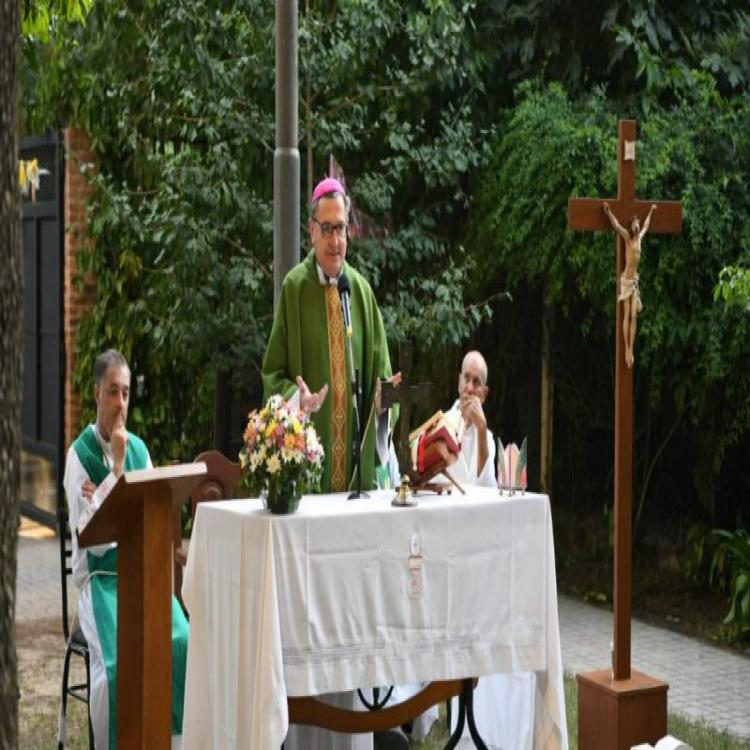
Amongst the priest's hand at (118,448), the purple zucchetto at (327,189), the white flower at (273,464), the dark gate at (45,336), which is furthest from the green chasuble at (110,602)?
the dark gate at (45,336)

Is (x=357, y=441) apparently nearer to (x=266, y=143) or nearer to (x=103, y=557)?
(x=103, y=557)

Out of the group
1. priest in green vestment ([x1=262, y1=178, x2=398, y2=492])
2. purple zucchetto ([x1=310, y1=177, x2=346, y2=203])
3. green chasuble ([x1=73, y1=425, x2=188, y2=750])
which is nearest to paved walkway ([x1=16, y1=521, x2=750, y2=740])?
priest in green vestment ([x1=262, y1=178, x2=398, y2=492])

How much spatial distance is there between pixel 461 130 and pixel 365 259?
1060 mm

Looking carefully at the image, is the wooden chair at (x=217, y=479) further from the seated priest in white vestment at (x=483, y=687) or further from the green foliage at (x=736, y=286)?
the green foliage at (x=736, y=286)

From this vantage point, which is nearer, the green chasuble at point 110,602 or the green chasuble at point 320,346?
the green chasuble at point 110,602

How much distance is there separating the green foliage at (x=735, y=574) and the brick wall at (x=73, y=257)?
546 centimetres

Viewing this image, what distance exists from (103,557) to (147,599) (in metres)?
1.89

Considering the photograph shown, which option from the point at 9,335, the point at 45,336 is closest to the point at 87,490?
the point at 9,335

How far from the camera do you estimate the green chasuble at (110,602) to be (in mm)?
6191

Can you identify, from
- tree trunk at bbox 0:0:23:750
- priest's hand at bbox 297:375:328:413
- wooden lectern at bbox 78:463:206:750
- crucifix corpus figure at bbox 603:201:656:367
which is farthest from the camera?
crucifix corpus figure at bbox 603:201:656:367

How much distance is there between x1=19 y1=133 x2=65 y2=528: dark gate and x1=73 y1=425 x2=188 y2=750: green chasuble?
19.8ft

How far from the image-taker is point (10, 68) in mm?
2344

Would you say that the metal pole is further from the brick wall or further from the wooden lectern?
the brick wall

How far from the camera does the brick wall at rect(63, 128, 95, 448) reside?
12.7m
